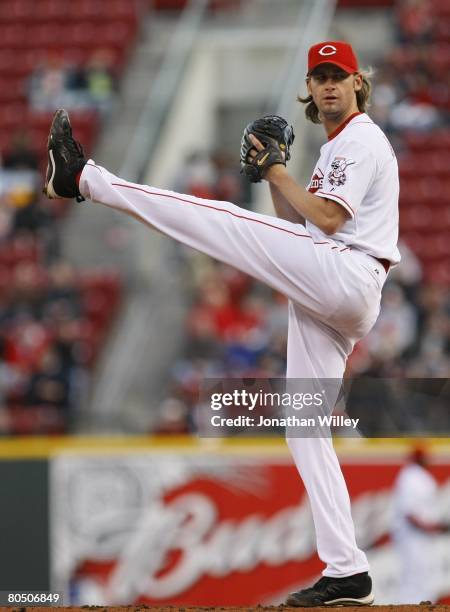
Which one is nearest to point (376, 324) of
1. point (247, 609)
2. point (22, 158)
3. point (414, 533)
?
point (414, 533)

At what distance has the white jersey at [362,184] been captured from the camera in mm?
4926

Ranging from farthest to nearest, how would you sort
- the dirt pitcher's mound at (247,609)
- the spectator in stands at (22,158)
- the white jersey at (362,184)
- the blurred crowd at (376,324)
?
the spectator in stands at (22,158) < the blurred crowd at (376,324) < the white jersey at (362,184) < the dirt pitcher's mound at (247,609)

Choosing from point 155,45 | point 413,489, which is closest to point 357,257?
point 413,489

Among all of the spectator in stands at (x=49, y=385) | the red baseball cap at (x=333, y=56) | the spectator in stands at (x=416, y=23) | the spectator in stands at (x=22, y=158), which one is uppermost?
the spectator in stands at (x=416, y=23)

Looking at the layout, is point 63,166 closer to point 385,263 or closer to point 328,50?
point 328,50

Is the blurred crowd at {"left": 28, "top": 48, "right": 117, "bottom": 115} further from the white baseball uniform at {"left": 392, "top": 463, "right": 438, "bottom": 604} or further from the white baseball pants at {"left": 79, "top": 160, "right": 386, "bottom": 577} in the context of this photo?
the white baseball pants at {"left": 79, "top": 160, "right": 386, "bottom": 577}

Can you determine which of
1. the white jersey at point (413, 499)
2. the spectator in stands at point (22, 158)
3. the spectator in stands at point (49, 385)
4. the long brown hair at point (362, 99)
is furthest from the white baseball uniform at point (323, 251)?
the spectator in stands at point (22, 158)

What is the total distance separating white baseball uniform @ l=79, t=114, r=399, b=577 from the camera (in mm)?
4965

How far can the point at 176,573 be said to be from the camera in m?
10.2

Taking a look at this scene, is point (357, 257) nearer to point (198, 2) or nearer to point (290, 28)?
point (290, 28)

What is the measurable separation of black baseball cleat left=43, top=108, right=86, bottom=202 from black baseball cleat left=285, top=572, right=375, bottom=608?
1686 mm

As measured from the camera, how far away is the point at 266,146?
5031mm

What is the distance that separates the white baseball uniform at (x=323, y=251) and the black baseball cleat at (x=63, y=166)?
0.17 feet

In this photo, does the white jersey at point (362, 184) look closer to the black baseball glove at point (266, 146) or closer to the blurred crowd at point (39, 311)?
the black baseball glove at point (266, 146)
